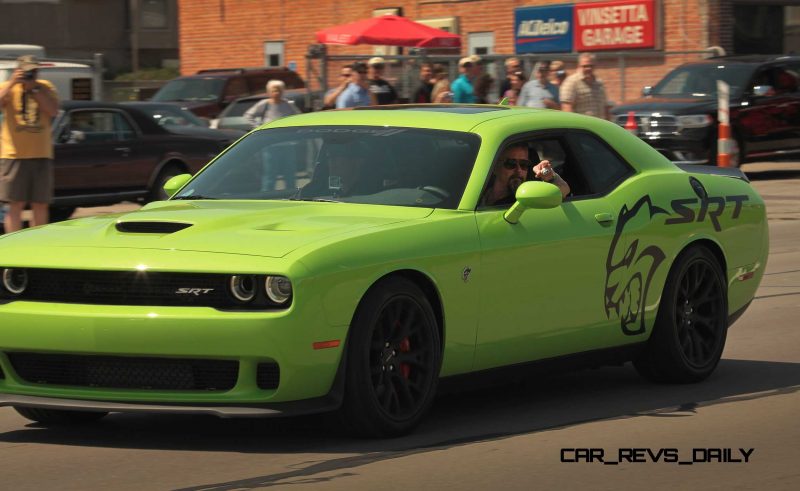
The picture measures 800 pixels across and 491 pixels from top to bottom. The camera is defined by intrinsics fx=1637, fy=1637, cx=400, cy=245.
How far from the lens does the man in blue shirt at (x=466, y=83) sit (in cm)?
2125

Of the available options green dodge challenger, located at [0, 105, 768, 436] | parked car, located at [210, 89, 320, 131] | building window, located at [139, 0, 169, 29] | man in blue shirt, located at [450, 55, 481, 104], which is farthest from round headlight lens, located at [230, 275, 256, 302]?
building window, located at [139, 0, 169, 29]

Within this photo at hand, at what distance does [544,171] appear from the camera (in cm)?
779

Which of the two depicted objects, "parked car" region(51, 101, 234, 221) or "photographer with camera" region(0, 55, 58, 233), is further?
"parked car" region(51, 101, 234, 221)

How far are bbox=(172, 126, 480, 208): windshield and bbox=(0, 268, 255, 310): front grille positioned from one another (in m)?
1.26

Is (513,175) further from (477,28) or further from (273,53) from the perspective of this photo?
(273,53)

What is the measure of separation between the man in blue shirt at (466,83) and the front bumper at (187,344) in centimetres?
1476

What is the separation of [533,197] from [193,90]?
24492 millimetres

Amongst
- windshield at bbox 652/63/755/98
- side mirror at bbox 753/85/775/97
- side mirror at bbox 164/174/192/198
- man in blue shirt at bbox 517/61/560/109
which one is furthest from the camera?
windshield at bbox 652/63/755/98

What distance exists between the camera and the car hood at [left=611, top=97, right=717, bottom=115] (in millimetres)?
24250

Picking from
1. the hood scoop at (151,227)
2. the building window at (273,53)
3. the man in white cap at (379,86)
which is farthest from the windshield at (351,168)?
the building window at (273,53)

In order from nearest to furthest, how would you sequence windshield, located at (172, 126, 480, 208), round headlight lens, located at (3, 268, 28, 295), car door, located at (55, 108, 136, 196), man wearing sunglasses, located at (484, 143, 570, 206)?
round headlight lens, located at (3, 268, 28, 295) < windshield, located at (172, 126, 480, 208) < man wearing sunglasses, located at (484, 143, 570, 206) < car door, located at (55, 108, 136, 196)

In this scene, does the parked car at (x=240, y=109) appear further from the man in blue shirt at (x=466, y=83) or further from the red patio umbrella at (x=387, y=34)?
the man in blue shirt at (x=466, y=83)

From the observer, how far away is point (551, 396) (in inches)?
321

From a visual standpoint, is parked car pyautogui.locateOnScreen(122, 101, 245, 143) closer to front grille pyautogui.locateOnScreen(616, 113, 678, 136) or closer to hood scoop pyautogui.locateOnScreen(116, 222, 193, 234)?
front grille pyautogui.locateOnScreen(616, 113, 678, 136)
